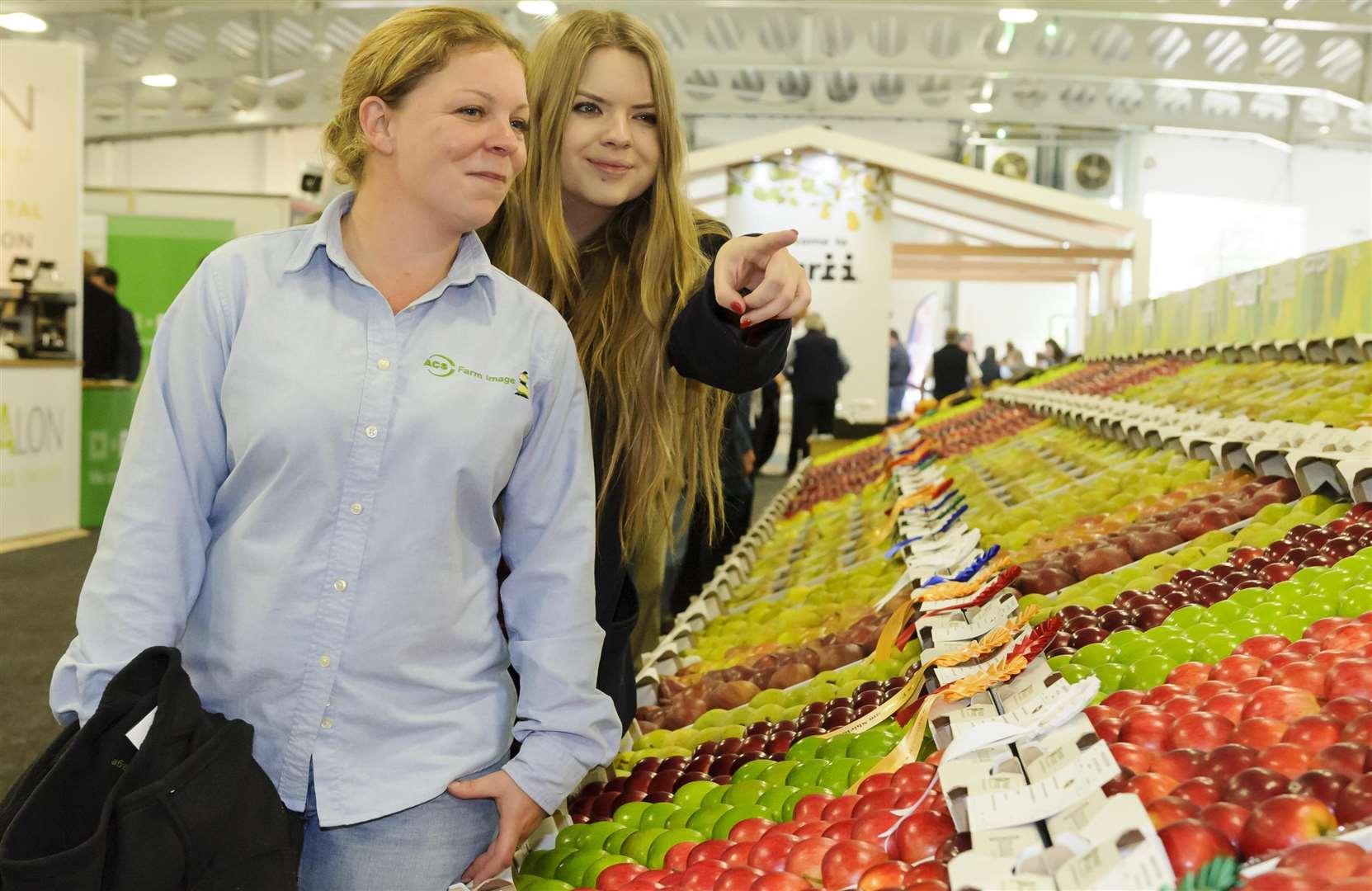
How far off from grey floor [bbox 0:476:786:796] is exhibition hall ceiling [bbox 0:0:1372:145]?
857cm

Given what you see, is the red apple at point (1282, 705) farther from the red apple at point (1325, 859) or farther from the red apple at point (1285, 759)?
the red apple at point (1325, 859)

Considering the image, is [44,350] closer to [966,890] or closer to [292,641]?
[292,641]

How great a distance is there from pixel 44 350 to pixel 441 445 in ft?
23.5

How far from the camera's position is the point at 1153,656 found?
1796mm

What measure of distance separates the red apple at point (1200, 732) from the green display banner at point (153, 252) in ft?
27.7

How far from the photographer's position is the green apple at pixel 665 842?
169 cm

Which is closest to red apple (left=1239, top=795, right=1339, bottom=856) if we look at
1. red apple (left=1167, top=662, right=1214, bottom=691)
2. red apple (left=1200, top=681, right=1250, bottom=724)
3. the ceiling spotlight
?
red apple (left=1200, top=681, right=1250, bottom=724)

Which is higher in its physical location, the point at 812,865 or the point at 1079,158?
the point at 1079,158

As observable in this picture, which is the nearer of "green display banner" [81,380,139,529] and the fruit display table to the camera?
the fruit display table

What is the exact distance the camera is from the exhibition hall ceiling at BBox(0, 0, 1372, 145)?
1427cm

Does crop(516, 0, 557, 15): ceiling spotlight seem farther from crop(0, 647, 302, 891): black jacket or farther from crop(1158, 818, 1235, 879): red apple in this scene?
crop(1158, 818, 1235, 879): red apple

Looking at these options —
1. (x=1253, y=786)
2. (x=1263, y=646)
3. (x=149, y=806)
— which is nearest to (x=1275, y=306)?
(x=1263, y=646)

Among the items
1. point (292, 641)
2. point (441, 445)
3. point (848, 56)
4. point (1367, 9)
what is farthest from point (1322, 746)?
point (848, 56)

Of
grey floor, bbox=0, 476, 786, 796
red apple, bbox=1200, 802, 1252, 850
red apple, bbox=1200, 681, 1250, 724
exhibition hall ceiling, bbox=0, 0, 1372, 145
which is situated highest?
exhibition hall ceiling, bbox=0, 0, 1372, 145
